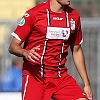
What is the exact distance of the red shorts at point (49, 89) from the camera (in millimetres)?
6156

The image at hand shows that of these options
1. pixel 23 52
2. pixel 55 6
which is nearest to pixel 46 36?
pixel 55 6

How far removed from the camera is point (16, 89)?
32.2ft

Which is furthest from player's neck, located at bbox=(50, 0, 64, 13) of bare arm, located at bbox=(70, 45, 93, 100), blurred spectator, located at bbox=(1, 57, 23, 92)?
blurred spectator, located at bbox=(1, 57, 23, 92)

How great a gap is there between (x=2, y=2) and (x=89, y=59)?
3.75 m

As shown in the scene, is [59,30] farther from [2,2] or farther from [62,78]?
[2,2]

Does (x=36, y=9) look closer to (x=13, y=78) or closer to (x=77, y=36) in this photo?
(x=77, y=36)

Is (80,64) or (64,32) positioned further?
(80,64)

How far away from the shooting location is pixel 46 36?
627cm

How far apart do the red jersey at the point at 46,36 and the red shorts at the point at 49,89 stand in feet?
0.27

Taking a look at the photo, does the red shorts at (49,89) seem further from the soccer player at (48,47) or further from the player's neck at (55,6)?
the player's neck at (55,6)

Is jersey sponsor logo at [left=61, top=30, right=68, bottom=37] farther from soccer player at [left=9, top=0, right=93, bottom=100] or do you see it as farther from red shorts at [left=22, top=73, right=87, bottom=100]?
red shorts at [left=22, top=73, right=87, bottom=100]

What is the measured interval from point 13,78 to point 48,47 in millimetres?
3743

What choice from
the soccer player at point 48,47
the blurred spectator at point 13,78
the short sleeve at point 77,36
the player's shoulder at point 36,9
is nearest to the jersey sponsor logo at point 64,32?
the soccer player at point 48,47

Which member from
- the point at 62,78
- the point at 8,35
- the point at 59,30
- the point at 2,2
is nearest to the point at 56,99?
the point at 62,78
